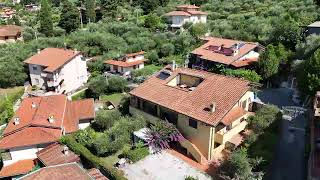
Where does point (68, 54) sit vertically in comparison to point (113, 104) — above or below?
above

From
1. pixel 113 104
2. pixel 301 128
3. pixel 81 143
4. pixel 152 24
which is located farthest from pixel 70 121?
pixel 152 24

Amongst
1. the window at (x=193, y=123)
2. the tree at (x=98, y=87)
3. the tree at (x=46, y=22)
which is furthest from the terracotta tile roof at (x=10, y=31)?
the window at (x=193, y=123)

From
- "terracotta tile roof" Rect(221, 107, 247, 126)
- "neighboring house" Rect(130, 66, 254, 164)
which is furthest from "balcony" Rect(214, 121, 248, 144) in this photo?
"terracotta tile roof" Rect(221, 107, 247, 126)

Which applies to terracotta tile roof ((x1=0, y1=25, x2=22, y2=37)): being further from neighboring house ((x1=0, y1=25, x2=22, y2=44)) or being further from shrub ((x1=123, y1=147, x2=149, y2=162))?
shrub ((x1=123, y1=147, x2=149, y2=162))

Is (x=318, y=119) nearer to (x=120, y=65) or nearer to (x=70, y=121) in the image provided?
(x=70, y=121)

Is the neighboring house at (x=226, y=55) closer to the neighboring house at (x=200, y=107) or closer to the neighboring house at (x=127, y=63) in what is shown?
the neighboring house at (x=127, y=63)

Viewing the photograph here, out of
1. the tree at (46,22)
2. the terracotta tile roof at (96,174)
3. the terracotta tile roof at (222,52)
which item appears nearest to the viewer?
the terracotta tile roof at (96,174)
